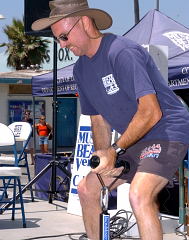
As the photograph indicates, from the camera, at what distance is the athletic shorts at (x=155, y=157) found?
3.79 m

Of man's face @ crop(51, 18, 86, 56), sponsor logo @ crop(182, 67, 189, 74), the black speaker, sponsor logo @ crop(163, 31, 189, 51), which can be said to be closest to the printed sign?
the black speaker

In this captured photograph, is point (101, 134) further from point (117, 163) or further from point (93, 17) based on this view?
point (93, 17)

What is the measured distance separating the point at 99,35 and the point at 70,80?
21.1 feet

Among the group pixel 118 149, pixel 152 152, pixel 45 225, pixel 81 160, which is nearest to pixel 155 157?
pixel 152 152

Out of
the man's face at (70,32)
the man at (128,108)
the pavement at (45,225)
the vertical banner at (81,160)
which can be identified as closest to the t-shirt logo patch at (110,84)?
the man at (128,108)

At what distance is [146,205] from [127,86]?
711mm

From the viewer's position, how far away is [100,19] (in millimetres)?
4055

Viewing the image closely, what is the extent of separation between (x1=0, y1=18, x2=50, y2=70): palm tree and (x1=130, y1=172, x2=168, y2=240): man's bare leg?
1454 inches

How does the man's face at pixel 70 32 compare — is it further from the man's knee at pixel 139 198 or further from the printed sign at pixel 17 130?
the printed sign at pixel 17 130

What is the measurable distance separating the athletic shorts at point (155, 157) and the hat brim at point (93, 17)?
0.80 meters

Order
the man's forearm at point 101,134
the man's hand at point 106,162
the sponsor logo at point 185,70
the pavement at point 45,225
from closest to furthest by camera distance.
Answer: the man's hand at point 106,162 → the man's forearm at point 101,134 → the pavement at point 45,225 → the sponsor logo at point 185,70

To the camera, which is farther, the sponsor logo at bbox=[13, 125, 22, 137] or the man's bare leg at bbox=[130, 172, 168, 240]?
the sponsor logo at bbox=[13, 125, 22, 137]

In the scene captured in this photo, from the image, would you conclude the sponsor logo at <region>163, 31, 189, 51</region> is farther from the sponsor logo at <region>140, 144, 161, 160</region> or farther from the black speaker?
the sponsor logo at <region>140, 144, 161, 160</region>

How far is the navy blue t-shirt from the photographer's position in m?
3.78
